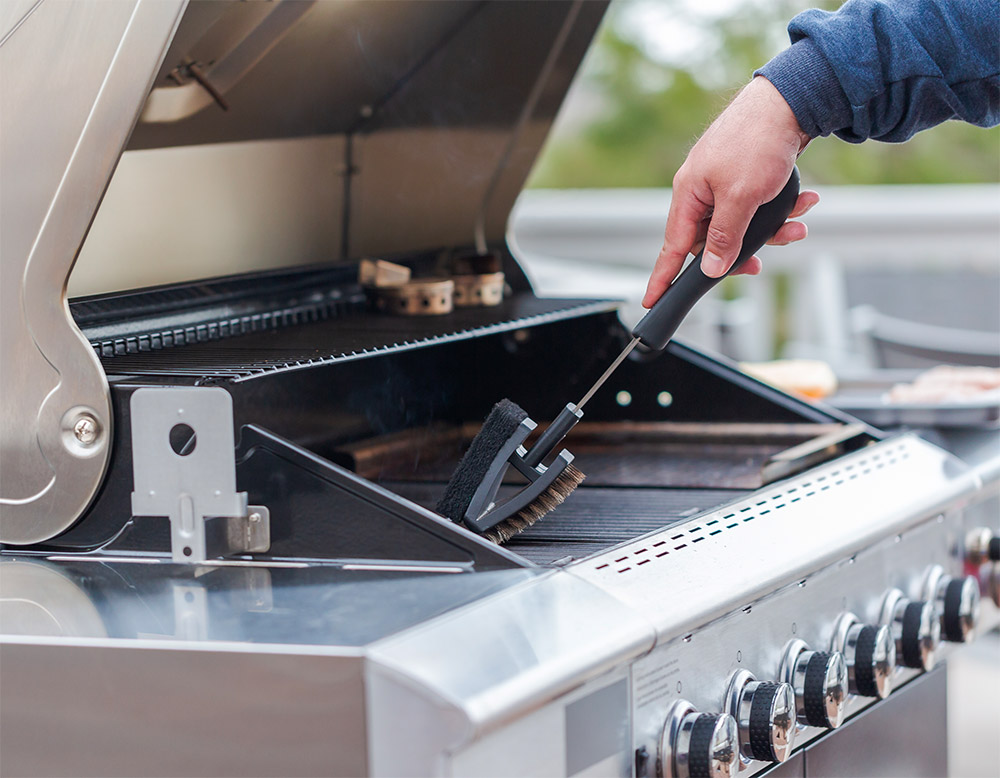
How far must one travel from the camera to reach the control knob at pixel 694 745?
0.95m

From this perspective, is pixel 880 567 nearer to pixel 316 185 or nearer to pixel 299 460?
pixel 299 460

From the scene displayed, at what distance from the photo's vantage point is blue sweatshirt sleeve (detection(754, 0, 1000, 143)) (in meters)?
1.12

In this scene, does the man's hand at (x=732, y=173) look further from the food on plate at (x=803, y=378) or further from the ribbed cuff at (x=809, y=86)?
the food on plate at (x=803, y=378)

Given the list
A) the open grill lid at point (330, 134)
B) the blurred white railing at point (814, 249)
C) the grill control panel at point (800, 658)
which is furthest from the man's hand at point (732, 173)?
the blurred white railing at point (814, 249)

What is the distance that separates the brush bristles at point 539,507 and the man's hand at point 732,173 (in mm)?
199

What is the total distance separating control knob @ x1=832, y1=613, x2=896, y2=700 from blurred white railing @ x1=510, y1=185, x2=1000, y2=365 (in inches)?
82.2

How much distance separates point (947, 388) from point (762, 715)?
1.01m

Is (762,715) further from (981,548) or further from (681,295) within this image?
(981,548)

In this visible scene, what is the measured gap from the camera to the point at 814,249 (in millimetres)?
3758

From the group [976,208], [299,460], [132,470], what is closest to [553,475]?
[299,460]

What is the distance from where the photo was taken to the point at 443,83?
152cm

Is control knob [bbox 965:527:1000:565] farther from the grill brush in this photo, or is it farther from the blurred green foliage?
the blurred green foliage

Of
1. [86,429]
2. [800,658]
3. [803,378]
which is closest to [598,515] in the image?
[800,658]

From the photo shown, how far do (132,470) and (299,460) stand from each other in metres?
0.15
